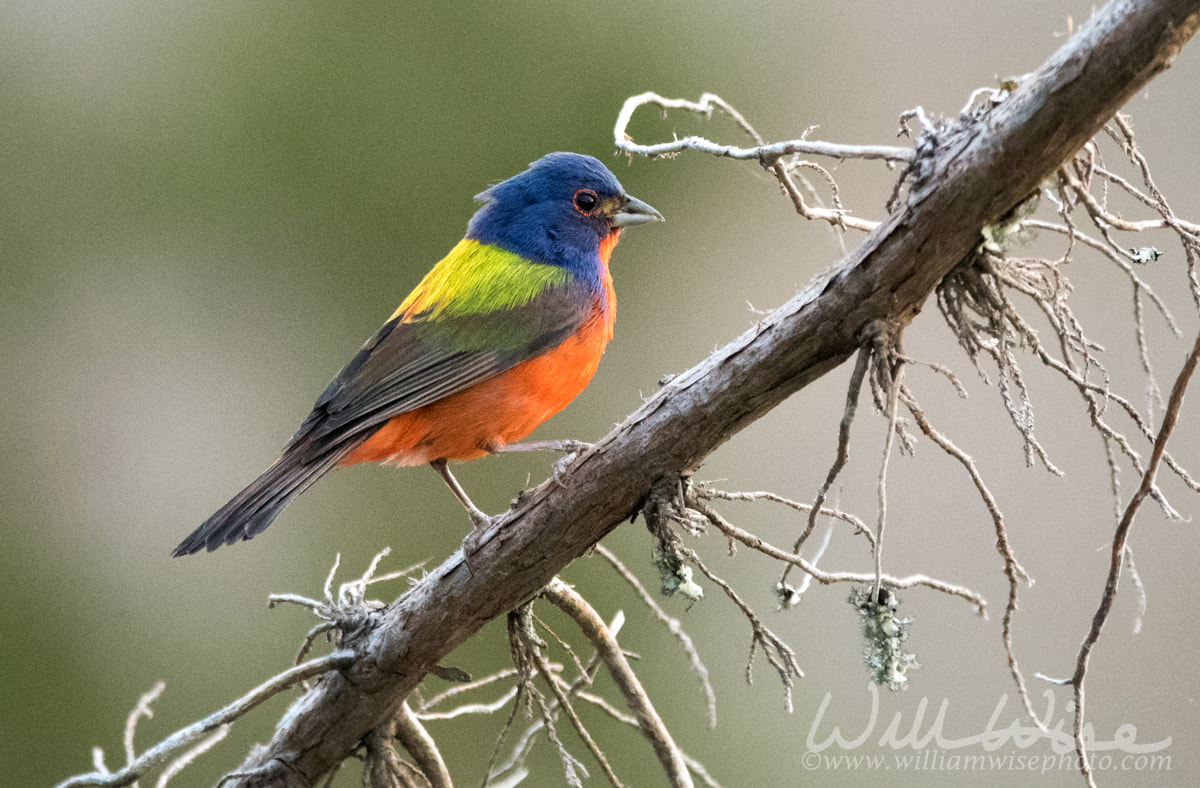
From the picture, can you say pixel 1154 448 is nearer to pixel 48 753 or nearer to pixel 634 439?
pixel 634 439

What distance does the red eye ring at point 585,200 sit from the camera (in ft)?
11.8

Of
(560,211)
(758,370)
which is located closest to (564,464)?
(758,370)

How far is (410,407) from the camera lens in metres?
3.00

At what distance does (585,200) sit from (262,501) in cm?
149

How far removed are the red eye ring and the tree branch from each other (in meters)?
1.59

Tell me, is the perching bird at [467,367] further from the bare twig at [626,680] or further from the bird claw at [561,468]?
the bird claw at [561,468]

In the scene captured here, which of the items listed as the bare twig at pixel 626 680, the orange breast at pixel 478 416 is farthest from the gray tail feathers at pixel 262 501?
the bare twig at pixel 626 680

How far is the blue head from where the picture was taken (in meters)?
3.54

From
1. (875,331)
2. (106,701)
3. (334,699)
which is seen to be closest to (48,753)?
(106,701)

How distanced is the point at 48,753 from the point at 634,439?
145 inches

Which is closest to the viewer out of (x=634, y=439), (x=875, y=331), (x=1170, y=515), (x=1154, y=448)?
(x=1154, y=448)

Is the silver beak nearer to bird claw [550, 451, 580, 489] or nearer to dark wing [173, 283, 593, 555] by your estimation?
dark wing [173, 283, 593, 555]

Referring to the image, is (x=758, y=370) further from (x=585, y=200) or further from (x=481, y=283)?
(x=585, y=200)

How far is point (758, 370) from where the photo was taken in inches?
74.2
